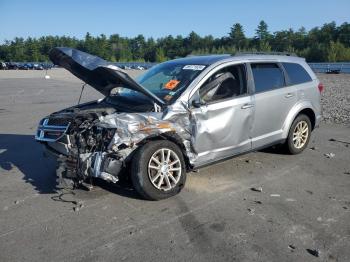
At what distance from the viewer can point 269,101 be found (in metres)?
6.30

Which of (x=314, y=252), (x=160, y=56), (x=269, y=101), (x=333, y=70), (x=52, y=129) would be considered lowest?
(x=333, y=70)

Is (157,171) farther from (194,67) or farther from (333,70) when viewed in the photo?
(333,70)

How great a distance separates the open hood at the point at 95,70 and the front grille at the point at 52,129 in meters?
0.78

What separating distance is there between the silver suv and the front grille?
0.01 meters

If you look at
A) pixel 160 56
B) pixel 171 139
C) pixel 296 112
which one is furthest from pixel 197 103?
pixel 160 56

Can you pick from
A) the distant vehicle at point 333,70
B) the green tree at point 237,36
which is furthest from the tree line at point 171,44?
the distant vehicle at point 333,70

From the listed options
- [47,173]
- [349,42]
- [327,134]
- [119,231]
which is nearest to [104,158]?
[119,231]

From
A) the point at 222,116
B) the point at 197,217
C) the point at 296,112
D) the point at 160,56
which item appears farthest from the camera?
the point at 160,56

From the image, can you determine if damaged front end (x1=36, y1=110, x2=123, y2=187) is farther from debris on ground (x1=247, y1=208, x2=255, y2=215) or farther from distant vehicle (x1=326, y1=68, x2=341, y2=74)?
distant vehicle (x1=326, y1=68, x2=341, y2=74)

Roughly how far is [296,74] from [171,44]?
14478 cm

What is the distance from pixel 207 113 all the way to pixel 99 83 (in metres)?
1.68

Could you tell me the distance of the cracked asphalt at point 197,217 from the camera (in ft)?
12.5

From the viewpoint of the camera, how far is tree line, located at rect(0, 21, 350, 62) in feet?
394

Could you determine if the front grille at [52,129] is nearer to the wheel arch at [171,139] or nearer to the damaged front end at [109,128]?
the damaged front end at [109,128]
